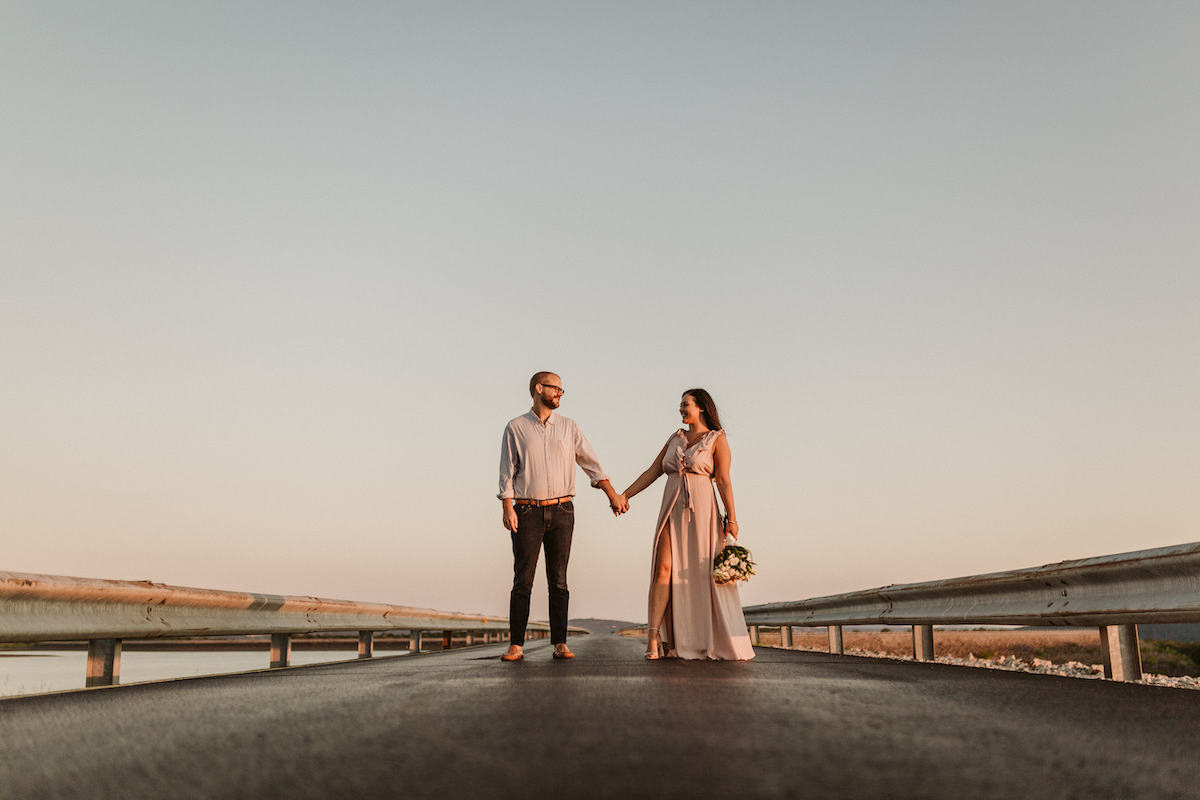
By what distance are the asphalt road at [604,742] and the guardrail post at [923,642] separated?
13.4 feet

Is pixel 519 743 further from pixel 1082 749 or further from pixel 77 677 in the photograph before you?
pixel 77 677

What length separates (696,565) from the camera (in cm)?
1028

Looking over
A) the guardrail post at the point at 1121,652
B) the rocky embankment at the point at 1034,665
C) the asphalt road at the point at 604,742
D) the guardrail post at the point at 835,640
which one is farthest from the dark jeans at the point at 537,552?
the guardrail post at the point at 1121,652

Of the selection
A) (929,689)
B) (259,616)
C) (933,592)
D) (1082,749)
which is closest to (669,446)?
(933,592)

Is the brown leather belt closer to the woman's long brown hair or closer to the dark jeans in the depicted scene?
the dark jeans

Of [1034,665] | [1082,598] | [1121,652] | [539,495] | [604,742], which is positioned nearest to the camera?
[604,742]

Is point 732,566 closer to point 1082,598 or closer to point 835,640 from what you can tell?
point 835,640

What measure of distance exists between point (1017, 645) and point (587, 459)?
6240 mm

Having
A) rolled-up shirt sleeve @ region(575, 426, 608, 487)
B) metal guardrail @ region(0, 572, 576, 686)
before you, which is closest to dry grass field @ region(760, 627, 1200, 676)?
rolled-up shirt sleeve @ region(575, 426, 608, 487)

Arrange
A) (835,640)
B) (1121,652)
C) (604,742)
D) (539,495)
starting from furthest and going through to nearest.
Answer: (835,640) < (539,495) < (1121,652) < (604,742)

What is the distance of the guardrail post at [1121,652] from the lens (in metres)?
6.32

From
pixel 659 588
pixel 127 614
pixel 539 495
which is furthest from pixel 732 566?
pixel 127 614

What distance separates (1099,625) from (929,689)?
5.66 ft

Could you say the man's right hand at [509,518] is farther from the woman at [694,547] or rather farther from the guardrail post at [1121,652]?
the guardrail post at [1121,652]
